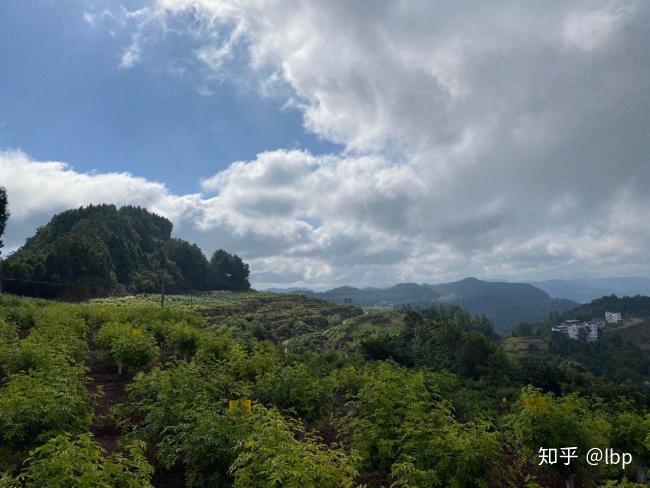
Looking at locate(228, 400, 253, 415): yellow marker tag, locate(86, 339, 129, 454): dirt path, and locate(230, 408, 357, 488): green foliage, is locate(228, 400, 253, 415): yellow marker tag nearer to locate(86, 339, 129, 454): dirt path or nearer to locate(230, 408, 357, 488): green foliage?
locate(230, 408, 357, 488): green foliage

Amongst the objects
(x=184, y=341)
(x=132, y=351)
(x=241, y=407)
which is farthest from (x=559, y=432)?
(x=184, y=341)

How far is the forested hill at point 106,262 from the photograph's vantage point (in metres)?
54.2

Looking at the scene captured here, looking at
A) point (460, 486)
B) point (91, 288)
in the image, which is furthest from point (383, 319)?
point (460, 486)

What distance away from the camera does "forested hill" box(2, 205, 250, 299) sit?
54188mm

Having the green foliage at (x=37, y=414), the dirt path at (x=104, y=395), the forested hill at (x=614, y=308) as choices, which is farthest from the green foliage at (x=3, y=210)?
the forested hill at (x=614, y=308)

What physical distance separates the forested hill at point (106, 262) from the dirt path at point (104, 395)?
40.3 m

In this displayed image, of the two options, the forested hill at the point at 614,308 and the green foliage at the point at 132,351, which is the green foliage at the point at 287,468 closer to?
the green foliage at the point at 132,351

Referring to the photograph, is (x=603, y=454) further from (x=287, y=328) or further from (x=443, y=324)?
(x=287, y=328)

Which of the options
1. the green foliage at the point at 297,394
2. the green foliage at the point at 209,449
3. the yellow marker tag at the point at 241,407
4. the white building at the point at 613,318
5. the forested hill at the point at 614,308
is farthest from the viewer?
the forested hill at the point at 614,308

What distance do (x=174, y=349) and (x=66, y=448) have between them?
46.3 feet

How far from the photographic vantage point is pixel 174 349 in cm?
1938

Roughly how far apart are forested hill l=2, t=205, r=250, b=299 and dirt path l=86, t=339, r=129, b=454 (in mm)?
40257

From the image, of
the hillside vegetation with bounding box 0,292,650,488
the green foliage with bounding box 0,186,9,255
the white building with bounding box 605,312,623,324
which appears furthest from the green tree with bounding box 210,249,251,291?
the white building with bounding box 605,312,623,324

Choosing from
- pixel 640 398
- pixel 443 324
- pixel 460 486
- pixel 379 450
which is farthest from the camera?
pixel 443 324
